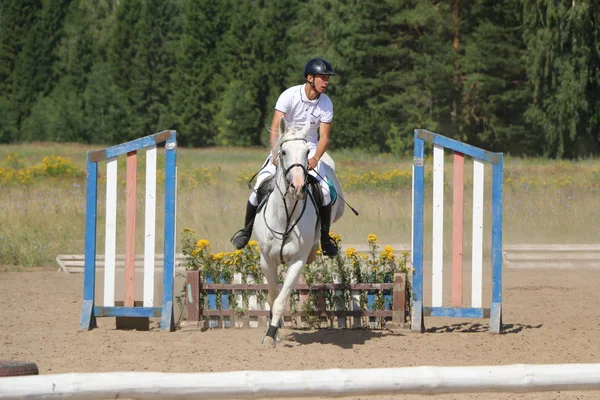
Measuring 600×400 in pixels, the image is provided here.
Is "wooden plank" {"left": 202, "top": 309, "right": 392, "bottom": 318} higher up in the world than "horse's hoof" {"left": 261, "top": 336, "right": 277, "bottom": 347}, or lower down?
higher up

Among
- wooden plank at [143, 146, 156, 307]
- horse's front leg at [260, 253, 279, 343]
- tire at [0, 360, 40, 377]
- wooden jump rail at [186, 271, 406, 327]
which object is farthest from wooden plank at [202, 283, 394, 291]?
tire at [0, 360, 40, 377]

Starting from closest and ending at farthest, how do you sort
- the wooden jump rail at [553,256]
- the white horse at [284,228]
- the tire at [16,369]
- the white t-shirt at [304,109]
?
the tire at [16,369]
the white horse at [284,228]
the white t-shirt at [304,109]
the wooden jump rail at [553,256]

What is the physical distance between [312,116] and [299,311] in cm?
202

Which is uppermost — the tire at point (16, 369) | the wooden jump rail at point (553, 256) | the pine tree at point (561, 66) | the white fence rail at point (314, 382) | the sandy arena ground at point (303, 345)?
the pine tree at point (561, 66)

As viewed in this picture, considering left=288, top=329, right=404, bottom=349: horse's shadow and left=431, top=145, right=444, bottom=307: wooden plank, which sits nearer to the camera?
left=288, top=329, right=404, bottom=349: horse's shadow

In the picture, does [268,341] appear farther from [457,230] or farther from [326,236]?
[457,230]

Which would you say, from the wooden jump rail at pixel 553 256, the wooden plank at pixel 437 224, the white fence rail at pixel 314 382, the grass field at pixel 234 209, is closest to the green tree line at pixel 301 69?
the grass field at pixel 234 209

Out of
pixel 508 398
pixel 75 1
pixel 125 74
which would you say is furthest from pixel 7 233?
pixel 75 1

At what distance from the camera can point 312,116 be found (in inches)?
379

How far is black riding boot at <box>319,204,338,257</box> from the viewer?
956cm

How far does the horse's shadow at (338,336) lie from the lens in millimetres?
9336

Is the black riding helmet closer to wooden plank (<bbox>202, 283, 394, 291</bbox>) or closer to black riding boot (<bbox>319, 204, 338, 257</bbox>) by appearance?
black riding boot (<bbox>319, 204, 338, 257</bbox>)

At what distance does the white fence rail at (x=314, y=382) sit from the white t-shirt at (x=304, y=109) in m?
5.06

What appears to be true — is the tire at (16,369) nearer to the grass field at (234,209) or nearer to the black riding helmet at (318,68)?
the black riding helmet at (318,68)
